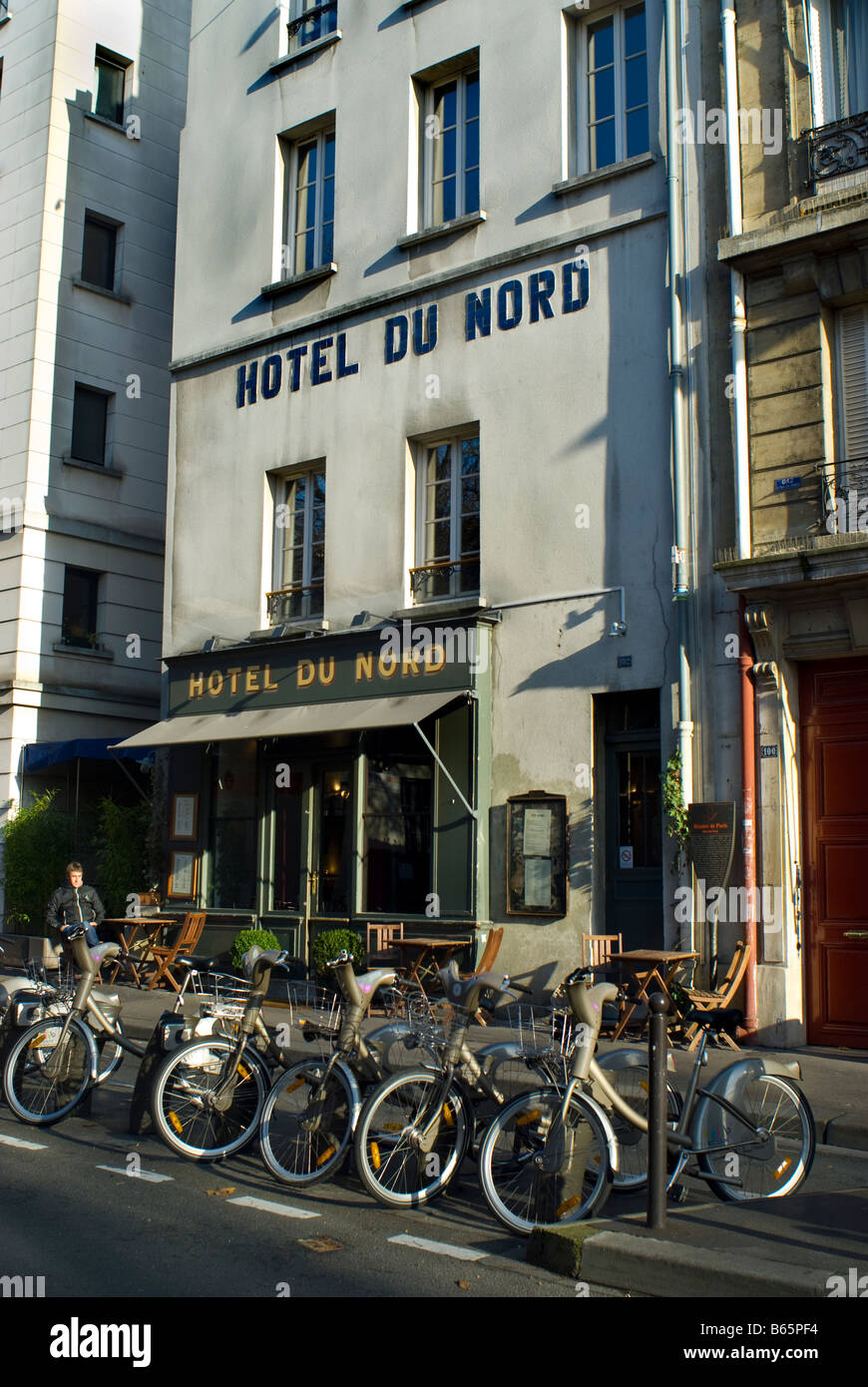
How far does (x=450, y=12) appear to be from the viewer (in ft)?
48.7

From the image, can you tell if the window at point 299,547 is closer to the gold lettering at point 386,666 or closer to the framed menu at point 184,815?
the gold lettering at point 386,666

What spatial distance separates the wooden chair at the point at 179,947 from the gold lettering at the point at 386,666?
12.7ft

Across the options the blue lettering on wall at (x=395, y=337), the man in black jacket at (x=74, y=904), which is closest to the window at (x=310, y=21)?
the blue lettering on wall at (x=395, y=337)

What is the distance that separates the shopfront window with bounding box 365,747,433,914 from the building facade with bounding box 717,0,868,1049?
411 centimetres

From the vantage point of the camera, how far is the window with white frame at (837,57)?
11836 millimetres

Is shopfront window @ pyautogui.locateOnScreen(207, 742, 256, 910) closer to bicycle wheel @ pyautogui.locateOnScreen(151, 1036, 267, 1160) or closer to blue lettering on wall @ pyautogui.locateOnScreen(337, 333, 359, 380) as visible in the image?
blue lettering on wall @ pyautogui.locateOnScreen(337, 333, 359, 380)

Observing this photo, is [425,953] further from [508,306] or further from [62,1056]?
[508,306]

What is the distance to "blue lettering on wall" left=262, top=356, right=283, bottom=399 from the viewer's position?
53.6ft

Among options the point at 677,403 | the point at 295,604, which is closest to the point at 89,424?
the point at 295,604

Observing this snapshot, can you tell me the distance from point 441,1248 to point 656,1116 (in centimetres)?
112

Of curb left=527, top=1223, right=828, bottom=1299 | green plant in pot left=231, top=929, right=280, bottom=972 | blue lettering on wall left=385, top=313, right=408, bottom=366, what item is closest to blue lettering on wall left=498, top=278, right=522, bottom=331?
blue lettering on wall left=385, top=313, right=408, bottom=366

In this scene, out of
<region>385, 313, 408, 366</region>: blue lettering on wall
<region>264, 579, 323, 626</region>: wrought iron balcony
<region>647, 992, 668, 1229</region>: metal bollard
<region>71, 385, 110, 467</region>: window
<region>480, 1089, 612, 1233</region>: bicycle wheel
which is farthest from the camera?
<region>71, 385, 110, 467</region>: window

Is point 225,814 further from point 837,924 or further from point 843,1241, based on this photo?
point 843,1241

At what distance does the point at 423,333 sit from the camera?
1471 centimetres
